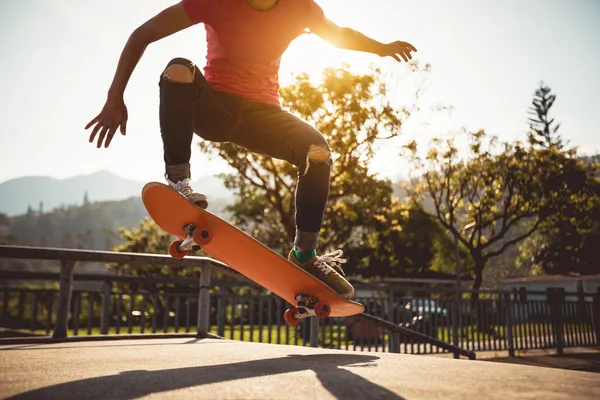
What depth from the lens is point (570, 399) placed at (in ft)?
4.51

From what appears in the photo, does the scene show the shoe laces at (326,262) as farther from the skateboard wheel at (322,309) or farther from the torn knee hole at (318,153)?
the torn knee hole at (318,153)

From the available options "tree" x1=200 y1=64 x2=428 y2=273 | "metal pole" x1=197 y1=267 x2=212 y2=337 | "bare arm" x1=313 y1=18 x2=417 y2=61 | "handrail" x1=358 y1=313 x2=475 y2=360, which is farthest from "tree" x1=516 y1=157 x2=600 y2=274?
"bare arm" x1=313 y1=18 x2=417 y2=61

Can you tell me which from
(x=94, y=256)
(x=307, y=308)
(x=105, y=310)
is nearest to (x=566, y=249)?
(x=105, y=310)

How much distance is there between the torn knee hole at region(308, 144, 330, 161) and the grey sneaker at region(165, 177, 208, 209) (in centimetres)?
74

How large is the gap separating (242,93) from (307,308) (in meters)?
1.47

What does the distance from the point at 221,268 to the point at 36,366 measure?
291 centimetres

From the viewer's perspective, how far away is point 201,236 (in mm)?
2648

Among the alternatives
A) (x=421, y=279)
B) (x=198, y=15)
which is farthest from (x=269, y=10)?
(x=421, y=279)

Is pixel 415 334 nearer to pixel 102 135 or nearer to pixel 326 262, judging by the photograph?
pixel 326 262

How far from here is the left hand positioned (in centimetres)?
307

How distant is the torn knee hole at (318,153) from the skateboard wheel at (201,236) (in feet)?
2.70

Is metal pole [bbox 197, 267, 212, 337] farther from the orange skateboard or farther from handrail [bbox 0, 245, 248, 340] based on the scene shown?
the orange skateboard

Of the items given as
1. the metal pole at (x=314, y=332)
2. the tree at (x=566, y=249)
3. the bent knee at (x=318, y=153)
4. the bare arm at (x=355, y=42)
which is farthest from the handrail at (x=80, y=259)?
the tree at (x=566, y=249)

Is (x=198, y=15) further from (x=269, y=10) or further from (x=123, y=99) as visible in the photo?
(x=123, y=99)
